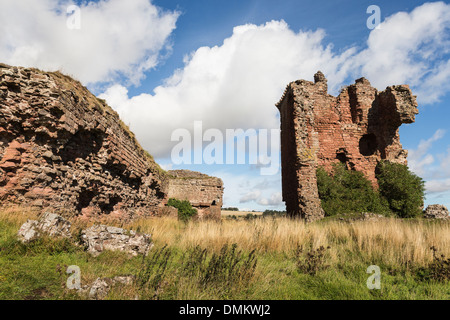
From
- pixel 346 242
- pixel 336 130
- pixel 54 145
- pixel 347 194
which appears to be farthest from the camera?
pixel 336 130

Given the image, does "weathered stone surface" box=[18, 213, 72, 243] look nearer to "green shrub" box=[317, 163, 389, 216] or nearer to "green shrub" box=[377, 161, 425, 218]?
"green shrub" box=[317, 163, 389, 216]

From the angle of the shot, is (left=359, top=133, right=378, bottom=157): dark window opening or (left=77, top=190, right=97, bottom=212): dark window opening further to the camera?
(left=359, top=133, right=378, bottom=157): dark window opening

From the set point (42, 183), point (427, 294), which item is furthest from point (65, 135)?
point (427, 294)

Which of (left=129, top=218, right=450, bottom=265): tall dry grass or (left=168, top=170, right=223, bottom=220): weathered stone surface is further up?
(left=168, top=170, right=223, bottom=220): weathered stone surface

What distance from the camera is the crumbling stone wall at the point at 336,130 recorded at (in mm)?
13867

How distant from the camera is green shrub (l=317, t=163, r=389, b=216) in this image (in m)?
13.4

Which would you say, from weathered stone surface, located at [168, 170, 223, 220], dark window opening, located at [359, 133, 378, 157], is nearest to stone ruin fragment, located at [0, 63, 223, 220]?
weathered stone surface, located at [168, 170, 223, 220]

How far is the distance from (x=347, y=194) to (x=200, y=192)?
34.8 ft

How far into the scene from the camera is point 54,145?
19.7 feet

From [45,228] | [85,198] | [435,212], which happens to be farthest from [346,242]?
[435,212]

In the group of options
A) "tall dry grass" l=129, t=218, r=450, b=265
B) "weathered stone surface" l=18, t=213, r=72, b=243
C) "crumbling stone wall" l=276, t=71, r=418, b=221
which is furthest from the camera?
"crumbling stone wall" l=276, t=71, r=418, b=221

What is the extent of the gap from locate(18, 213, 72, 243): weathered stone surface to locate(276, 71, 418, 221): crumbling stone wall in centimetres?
1134

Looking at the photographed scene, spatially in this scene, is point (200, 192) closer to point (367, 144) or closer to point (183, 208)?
point (183, 208)

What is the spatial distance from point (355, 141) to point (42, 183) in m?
16.4
